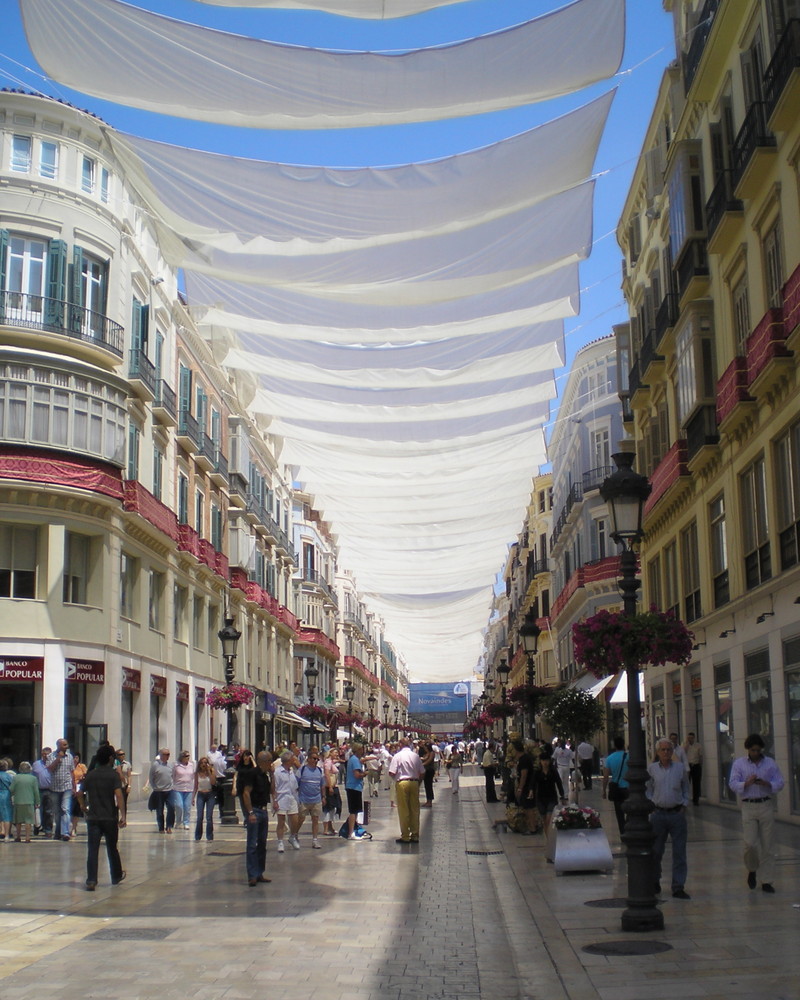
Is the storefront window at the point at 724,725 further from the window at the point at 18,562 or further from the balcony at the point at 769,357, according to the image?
the window at the point at 18,562

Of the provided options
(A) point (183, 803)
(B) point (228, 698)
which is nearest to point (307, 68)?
(A) point (183, 803)

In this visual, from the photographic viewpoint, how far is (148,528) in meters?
33.2

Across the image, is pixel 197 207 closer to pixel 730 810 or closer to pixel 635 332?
pixel 730 810

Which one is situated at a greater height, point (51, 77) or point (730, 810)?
point (51, 77)

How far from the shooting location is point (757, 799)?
37.1 ft

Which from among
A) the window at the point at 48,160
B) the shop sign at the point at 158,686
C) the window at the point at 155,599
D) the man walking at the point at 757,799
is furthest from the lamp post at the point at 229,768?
the man walking at the point at 757,799

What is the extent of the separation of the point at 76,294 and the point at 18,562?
7.01m

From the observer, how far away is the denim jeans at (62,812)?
2149 cm

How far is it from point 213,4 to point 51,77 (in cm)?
253

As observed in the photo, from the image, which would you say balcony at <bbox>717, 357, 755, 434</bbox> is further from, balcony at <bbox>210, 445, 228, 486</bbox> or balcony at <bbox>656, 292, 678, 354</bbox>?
balcony at <bbox>210, 445, 228, 486</bbox>

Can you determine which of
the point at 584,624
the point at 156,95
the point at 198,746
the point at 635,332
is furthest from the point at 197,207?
the point at 198,746

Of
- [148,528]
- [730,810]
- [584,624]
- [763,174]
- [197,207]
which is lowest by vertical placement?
[730,810]

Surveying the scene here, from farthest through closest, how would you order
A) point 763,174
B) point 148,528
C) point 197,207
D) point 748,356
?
point 148,528 < point 748,356 < point 763,174 < point 197,207

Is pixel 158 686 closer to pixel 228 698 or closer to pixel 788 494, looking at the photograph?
pixel 228 698
